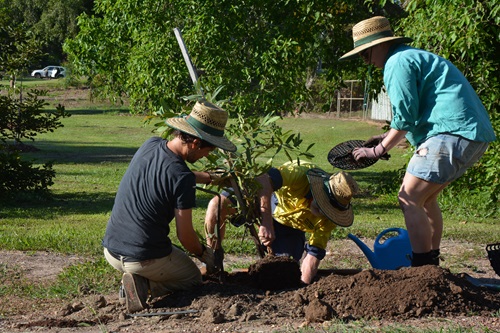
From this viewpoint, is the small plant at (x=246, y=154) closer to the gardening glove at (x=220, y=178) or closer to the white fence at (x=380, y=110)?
the gardening glove at (x=220, y=178)

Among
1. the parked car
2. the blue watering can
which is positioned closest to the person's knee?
the blue watering can

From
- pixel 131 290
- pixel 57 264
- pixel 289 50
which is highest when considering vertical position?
pixel 289 50

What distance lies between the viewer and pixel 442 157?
5.55 metres

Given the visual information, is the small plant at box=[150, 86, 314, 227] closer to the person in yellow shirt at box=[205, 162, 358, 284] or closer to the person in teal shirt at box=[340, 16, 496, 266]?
the person in yellow shirt at box=[205, 162, 358, 284]

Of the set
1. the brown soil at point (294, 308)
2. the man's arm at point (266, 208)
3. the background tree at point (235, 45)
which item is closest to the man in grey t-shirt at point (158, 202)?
the brown soil at point (294, 308)

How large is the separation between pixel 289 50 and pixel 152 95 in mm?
2233

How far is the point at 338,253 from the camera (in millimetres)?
7719

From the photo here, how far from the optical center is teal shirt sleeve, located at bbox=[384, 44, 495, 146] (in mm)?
5555

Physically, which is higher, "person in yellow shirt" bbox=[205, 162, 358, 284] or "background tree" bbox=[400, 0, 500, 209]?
"background tree" bbox=[400, 0, 500, 209]

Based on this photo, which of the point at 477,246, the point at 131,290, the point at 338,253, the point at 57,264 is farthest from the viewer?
the point at 477,246

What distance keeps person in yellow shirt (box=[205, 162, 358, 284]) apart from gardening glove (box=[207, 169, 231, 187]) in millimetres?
225

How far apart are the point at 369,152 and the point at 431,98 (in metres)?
0.58

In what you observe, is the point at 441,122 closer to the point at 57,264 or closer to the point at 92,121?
the point at 57,264

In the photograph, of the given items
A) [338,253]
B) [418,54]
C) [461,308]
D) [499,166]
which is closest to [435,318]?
[461,308]
